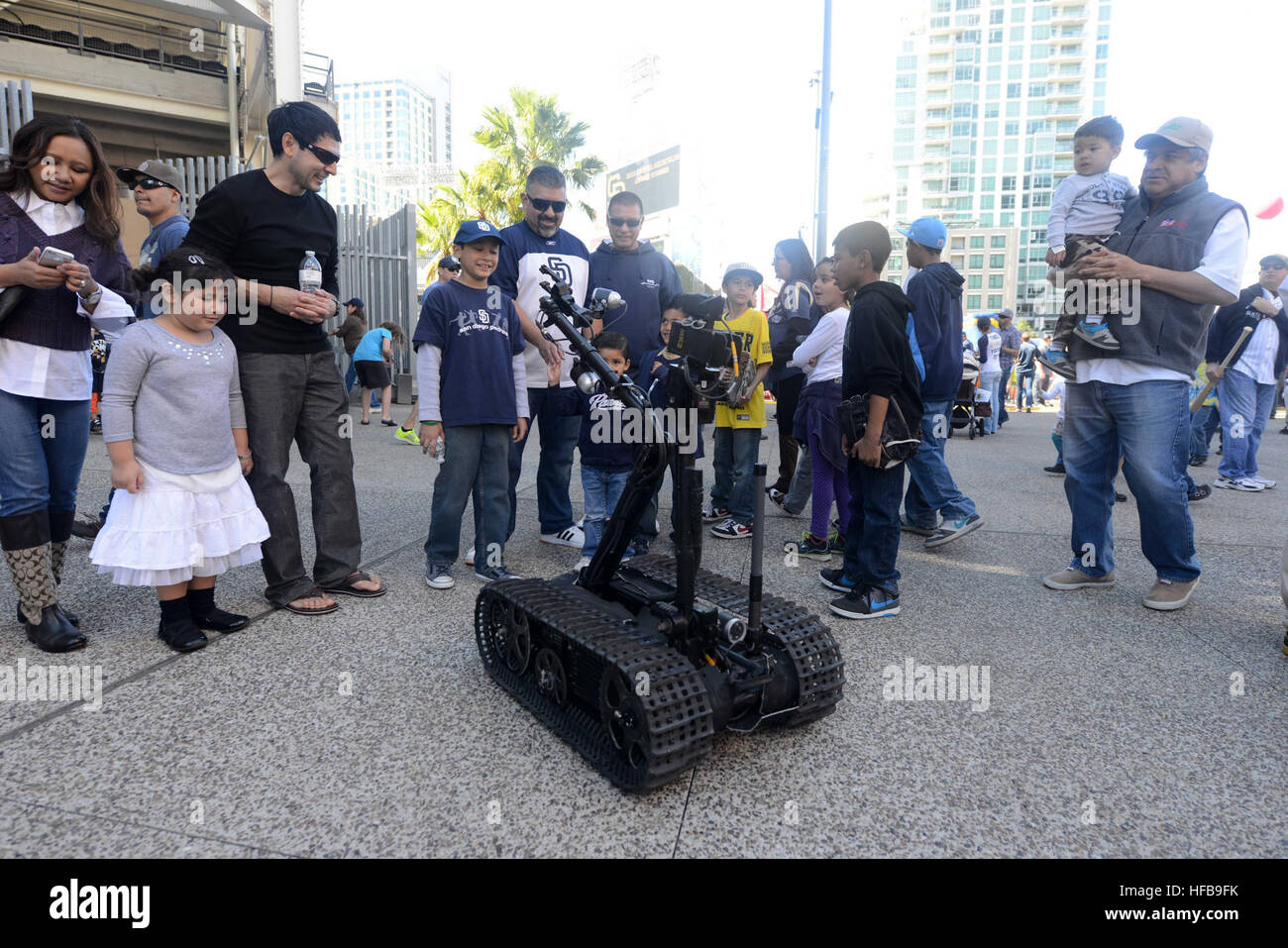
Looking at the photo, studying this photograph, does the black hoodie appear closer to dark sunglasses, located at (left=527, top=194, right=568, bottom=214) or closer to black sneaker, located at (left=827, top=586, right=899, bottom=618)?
black sneaker, located at (left=827, top=586, right=899, bottom=618)

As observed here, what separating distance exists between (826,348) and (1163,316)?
71.8 inches

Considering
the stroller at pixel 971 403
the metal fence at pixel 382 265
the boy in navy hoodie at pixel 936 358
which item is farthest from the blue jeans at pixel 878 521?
the metal fence at pixel 382 265

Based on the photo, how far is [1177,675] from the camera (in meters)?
3.10

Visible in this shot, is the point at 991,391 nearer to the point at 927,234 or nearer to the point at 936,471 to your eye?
the point at 936,471

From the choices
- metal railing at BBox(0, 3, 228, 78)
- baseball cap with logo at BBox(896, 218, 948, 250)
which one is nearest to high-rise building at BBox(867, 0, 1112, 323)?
metal railing at BBox(0, 3, 228, 78)

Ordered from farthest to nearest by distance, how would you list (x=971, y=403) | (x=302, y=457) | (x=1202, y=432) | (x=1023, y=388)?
1. (x=1023, y=388)
2. (x=971, y=403)
3. (x=1202, y=432)
4. (x=302, y=457)

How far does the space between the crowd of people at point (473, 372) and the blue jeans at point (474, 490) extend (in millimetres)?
13

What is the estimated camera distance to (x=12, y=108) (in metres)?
9.63

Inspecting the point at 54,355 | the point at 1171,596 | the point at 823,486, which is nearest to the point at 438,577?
the point at 54,355

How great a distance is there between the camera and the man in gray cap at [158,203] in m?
4.22

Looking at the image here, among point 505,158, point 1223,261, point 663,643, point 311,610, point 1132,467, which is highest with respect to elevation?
point 505,158

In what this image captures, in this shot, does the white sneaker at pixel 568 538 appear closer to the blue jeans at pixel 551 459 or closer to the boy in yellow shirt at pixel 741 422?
the blue jeans at pixel 551 459

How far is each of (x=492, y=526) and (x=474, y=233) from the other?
1.57 meters
